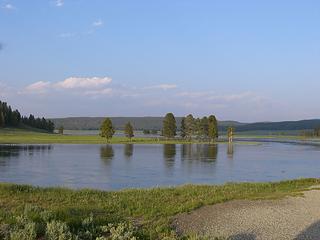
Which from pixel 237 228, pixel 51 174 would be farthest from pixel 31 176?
pixel 237 228

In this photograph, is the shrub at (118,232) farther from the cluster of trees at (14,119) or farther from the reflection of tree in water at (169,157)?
the cluster of trees at (14,119)

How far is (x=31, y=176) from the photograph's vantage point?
3934cm

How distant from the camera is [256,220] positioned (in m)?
14.6

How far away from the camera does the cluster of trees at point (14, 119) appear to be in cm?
16574

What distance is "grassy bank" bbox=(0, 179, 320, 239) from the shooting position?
12031 millimetres

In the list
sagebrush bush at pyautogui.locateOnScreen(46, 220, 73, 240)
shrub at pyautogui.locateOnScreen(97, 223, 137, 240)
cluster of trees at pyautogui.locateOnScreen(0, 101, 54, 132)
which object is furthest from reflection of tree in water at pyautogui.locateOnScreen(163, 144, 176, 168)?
cluster of trees at pyautogui.locateOnScreen(0, 101, 54, 132)

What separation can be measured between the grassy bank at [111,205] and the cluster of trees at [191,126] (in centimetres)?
11893

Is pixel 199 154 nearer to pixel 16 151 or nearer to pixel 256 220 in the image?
pixel 16 151

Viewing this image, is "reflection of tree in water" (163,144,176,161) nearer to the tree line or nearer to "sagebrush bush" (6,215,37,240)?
the tree line

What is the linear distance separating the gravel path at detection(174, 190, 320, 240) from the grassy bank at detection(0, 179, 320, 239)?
64 cm

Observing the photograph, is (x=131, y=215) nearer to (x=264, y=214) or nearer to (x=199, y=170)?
(x=264, y=214)

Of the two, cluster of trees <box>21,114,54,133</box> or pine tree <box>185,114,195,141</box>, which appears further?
cluster of trees <box>21,114,54,133</box>

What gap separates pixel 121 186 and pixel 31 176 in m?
10.00

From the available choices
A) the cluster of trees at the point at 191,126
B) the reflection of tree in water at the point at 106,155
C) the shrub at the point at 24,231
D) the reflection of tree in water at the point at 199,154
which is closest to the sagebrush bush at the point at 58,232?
the shrub at the point at 24,231
